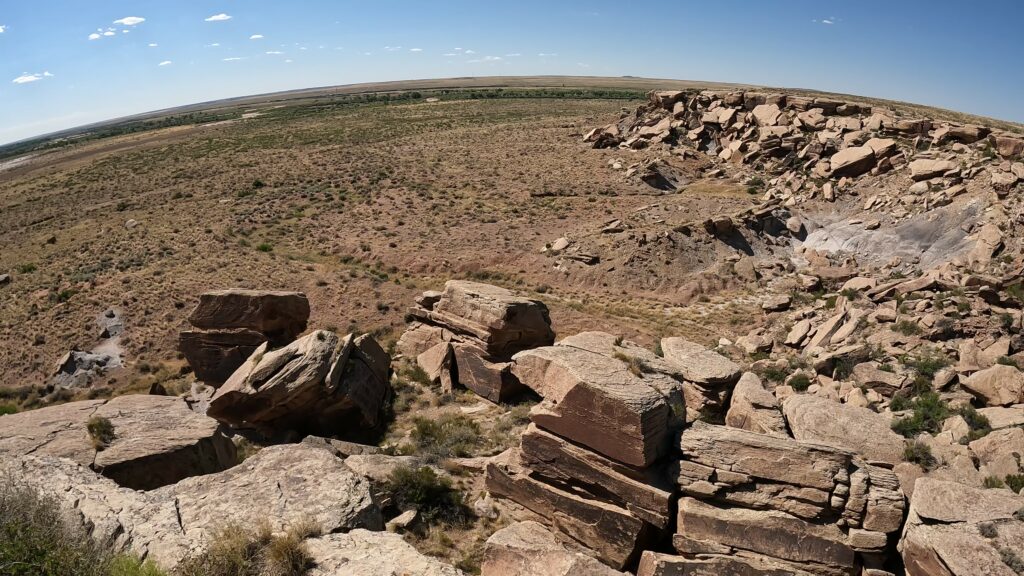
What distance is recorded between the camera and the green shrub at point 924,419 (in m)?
13.9

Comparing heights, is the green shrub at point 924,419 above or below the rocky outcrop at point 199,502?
below

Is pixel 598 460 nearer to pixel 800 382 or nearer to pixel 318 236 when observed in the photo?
pixel 800 382

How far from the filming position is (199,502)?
10023 mm

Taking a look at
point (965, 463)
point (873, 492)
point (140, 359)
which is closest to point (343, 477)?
point (873, 492)

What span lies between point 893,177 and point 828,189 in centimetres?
372

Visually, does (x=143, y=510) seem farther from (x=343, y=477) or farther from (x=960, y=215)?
(x=960, y=215)

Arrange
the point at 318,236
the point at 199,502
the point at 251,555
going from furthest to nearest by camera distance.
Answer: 1. the point at 318,236
2. the point at 199,502
3. the point at 251,555

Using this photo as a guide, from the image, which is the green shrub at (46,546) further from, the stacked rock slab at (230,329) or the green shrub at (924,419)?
the green shrub at (924,419)

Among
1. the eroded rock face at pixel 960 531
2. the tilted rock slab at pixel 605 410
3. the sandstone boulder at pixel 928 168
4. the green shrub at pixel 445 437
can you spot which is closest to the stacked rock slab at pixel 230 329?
the green shrub at pixel 445 437

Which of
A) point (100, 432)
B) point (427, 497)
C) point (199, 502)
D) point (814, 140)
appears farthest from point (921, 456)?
point (814, 140)

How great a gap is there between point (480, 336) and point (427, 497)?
25.1 feet

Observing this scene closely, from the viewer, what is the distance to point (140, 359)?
2470 centimetres

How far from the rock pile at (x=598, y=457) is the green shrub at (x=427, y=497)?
98cm

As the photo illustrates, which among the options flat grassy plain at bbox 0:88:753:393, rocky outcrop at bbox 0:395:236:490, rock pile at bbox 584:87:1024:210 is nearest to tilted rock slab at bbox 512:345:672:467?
rocky outcrop at bbox 0:395:236:490
